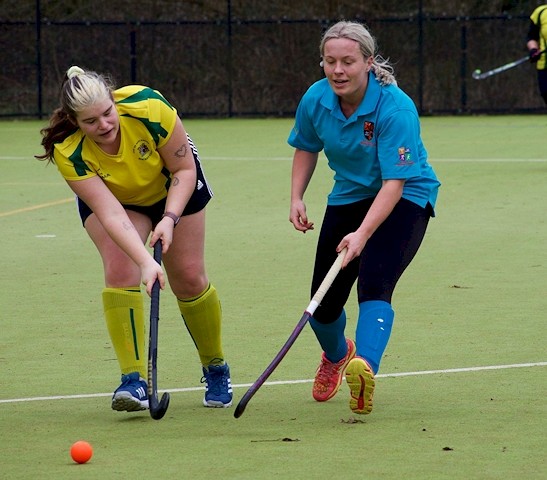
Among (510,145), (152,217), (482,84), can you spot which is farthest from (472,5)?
(152,217)

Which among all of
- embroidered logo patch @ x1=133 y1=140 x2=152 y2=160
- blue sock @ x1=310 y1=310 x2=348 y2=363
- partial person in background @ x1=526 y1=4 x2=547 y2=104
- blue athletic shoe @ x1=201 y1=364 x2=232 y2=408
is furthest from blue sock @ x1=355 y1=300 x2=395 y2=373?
partial person in background @ x1=526 y1=4 x2=547 y2=104

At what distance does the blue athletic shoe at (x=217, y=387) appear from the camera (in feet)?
19.0

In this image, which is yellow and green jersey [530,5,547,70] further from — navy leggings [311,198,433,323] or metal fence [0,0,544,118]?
navy leggings [311,198,433,323]

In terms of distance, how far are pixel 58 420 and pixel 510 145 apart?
46.1 ft

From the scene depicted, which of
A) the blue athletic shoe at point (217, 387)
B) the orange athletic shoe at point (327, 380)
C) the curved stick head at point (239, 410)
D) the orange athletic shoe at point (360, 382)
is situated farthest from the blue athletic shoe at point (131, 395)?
the orange athletic shoe at point (360, 382)

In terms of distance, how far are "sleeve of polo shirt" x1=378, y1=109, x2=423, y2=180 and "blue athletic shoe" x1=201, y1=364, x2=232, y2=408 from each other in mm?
1120

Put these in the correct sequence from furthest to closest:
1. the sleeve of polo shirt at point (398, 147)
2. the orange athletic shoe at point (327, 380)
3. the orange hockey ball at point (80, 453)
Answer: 1. the orange athletic shoe at point (327, 380)
2. the sleeve of polo shirt at point (398, 147)
3. the orange hockey ball at point (80, 453)

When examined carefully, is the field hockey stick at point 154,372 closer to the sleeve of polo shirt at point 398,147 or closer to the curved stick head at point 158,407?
the curved stick head at point 158,407

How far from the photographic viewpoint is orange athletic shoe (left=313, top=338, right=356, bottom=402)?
5.87 metres

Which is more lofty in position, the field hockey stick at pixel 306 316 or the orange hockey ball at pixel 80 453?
the field hockey stick at pixel 306 316

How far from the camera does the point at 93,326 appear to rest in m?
7.59

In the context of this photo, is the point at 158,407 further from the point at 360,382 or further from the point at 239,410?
the point at 360,382

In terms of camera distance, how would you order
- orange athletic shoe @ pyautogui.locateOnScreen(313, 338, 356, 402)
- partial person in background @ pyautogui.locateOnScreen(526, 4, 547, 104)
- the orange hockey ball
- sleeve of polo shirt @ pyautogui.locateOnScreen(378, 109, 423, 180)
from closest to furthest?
the orange hockey ball, sleeve of polo shirt @ pyautogui.locateOnScreen(378, 109, 423, 180), orange athletic shoe @ pyautogui.locateOnScreen(313, 338, 356, 402), partial person in background @ pyautogui.locateOnScreen(526, 4, 547, 104)

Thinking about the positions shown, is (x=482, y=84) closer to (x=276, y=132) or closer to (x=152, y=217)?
(x=276, y=132)
